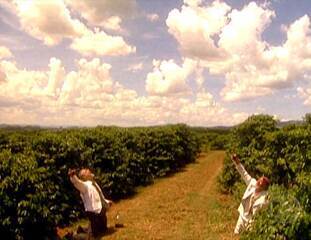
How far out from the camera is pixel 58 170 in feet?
54.4

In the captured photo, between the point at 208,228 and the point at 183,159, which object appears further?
the point at 183,159

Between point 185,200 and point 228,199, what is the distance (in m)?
1.91

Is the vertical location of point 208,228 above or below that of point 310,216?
below

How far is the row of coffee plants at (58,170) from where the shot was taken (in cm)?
1158

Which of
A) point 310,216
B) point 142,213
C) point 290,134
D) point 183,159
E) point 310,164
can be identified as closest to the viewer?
point 310,216

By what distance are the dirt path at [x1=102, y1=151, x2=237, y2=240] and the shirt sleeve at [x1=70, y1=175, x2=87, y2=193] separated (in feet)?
4.95

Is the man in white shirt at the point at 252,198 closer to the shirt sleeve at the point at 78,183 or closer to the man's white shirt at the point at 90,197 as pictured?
the man's white shirt at the point at 90,197

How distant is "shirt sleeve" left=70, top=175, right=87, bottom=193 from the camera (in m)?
13.4

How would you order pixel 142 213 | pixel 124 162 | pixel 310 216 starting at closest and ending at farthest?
pixel 310 216 → pixel 142 213 → pixel 124 162

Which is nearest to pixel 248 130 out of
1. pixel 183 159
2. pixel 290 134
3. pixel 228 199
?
pixel 228 199

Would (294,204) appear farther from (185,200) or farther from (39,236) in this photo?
(185,200)

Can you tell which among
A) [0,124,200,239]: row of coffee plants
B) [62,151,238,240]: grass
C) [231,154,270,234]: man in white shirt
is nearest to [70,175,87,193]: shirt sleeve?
[0,124,200,239]: row of coffee plants

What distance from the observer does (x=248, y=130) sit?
2108 cm

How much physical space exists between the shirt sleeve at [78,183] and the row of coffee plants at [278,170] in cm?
522
